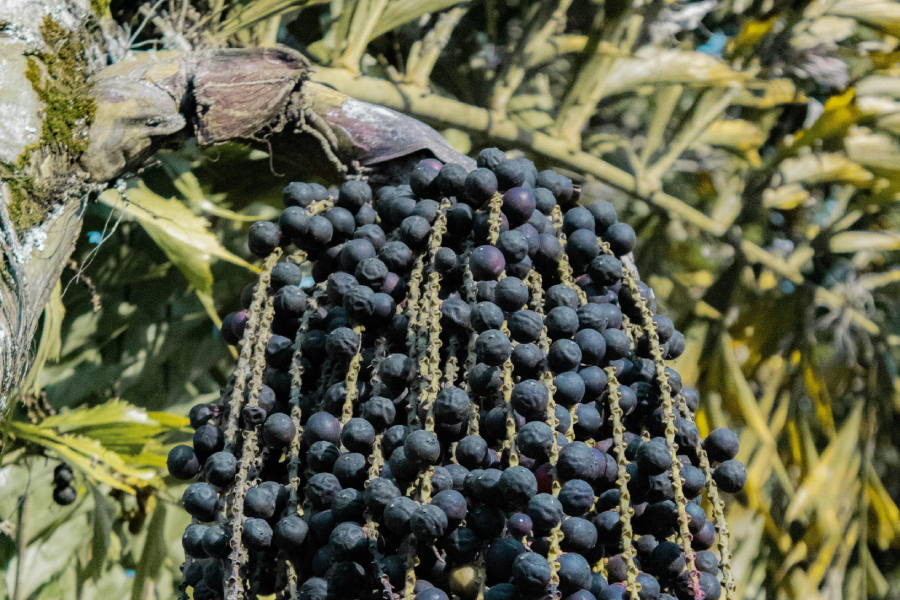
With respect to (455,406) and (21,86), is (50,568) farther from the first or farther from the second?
(455,406)

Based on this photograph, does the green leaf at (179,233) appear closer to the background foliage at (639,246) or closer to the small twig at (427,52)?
the background foliage at (639,246)

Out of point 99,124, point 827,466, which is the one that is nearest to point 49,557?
point 99,124

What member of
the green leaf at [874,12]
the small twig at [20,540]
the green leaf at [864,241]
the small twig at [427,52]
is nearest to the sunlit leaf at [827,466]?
the green leaf at [864,241]

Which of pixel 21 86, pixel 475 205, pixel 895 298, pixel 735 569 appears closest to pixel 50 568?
pixel 21 86

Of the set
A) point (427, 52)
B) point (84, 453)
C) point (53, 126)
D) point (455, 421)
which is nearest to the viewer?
point (455, 421)

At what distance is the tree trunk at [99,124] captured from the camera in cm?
64

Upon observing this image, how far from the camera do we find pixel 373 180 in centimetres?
82

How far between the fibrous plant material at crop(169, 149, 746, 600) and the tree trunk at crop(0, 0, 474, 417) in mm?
145

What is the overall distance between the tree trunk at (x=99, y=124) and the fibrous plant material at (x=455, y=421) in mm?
145

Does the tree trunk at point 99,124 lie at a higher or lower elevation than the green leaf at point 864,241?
higher

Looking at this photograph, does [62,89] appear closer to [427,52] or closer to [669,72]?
[427,52]

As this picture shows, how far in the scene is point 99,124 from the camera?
710 millimetres

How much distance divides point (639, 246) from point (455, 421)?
49.1 inches

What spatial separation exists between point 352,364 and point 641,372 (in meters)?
0.22
